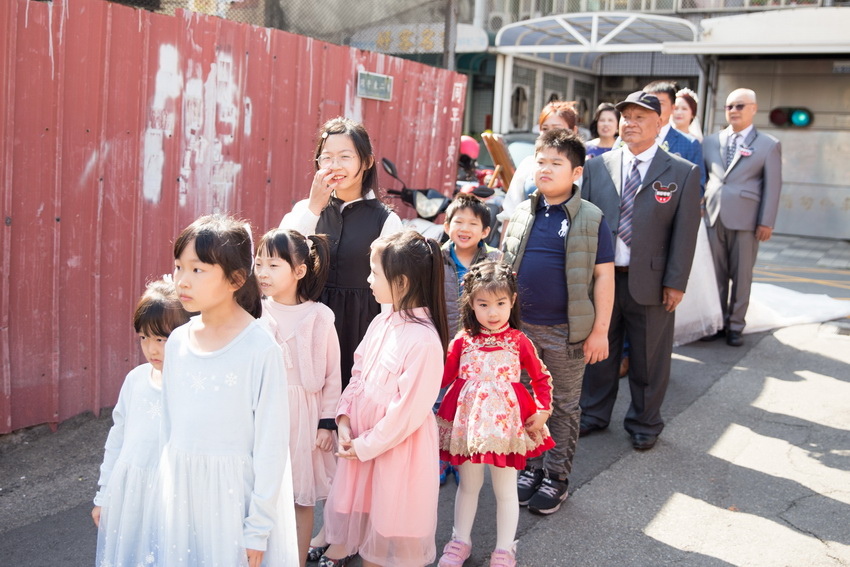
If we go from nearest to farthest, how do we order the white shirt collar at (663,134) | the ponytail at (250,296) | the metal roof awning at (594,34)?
the ponytail at (250,296) → the white shirt collar at (663,134) → the metal roof awning at (594,34)

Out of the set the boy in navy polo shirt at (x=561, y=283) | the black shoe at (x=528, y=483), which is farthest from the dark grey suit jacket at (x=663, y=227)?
the black shoe at (x=528, y=483)

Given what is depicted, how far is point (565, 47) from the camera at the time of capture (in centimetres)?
1620

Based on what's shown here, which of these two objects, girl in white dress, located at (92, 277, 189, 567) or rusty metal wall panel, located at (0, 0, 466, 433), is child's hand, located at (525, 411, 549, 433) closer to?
girl in white dress, located at (92, 277, 189, 567)

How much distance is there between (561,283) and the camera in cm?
424

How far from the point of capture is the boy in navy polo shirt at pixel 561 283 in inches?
163

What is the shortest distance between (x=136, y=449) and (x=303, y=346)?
0.84m

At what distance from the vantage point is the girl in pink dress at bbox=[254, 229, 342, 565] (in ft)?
11.0

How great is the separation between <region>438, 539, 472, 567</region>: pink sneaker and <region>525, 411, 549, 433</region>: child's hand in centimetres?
58

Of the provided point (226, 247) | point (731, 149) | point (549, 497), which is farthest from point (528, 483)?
point (731, 149)

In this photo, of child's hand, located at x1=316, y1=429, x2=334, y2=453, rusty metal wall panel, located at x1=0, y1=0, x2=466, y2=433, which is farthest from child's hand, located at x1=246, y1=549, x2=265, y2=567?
rusty metal wall panel, located at x1=0, y1=0, x2=466, y2=433

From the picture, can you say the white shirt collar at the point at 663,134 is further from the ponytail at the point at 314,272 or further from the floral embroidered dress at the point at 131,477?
the floral embroidered dress at the point at 131,477

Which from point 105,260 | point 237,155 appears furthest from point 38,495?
point 237,155

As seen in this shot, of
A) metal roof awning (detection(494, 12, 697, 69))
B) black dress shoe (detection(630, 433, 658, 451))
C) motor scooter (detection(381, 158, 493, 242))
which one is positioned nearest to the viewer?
black dress shoe (detection(630, 433, 658, 451))

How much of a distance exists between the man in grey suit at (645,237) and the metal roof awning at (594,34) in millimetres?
10739
